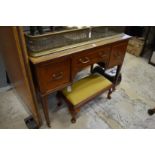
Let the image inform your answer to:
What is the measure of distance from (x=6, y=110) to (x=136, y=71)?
2.03 metres

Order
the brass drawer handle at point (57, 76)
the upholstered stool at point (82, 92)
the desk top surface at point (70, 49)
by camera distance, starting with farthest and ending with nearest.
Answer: the upholstered stool at point (82, 92), the brass drawer handle at point (57, 76), the desk top surface at point (70, 49)

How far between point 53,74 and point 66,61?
5.4 inches

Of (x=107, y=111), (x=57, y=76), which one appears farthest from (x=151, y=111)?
(x=57, y=76)

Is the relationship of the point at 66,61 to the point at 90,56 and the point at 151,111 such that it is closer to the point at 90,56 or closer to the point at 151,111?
the point at 90,56

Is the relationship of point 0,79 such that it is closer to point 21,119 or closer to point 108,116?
point 21,119

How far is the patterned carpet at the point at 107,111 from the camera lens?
1.51m

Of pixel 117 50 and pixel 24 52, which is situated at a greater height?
pixel 24 52

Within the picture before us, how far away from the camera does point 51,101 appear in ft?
Result: 5.79

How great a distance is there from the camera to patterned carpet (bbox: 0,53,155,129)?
1.51 m

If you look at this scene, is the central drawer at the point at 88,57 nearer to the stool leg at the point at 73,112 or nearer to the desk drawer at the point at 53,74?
the desk drawer at the point at 53,74

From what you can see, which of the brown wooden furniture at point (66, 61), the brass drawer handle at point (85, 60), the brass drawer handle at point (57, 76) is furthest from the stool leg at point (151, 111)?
the brass drawer handle at point (57, 76)

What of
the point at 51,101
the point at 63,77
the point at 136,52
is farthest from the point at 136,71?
the point at 63,77

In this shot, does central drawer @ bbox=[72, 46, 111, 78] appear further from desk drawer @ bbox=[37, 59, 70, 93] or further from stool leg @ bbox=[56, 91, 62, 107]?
stool leg @ bbox=[56, 91, 62, 107]

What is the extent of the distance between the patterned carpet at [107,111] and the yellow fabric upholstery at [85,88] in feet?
0.99
